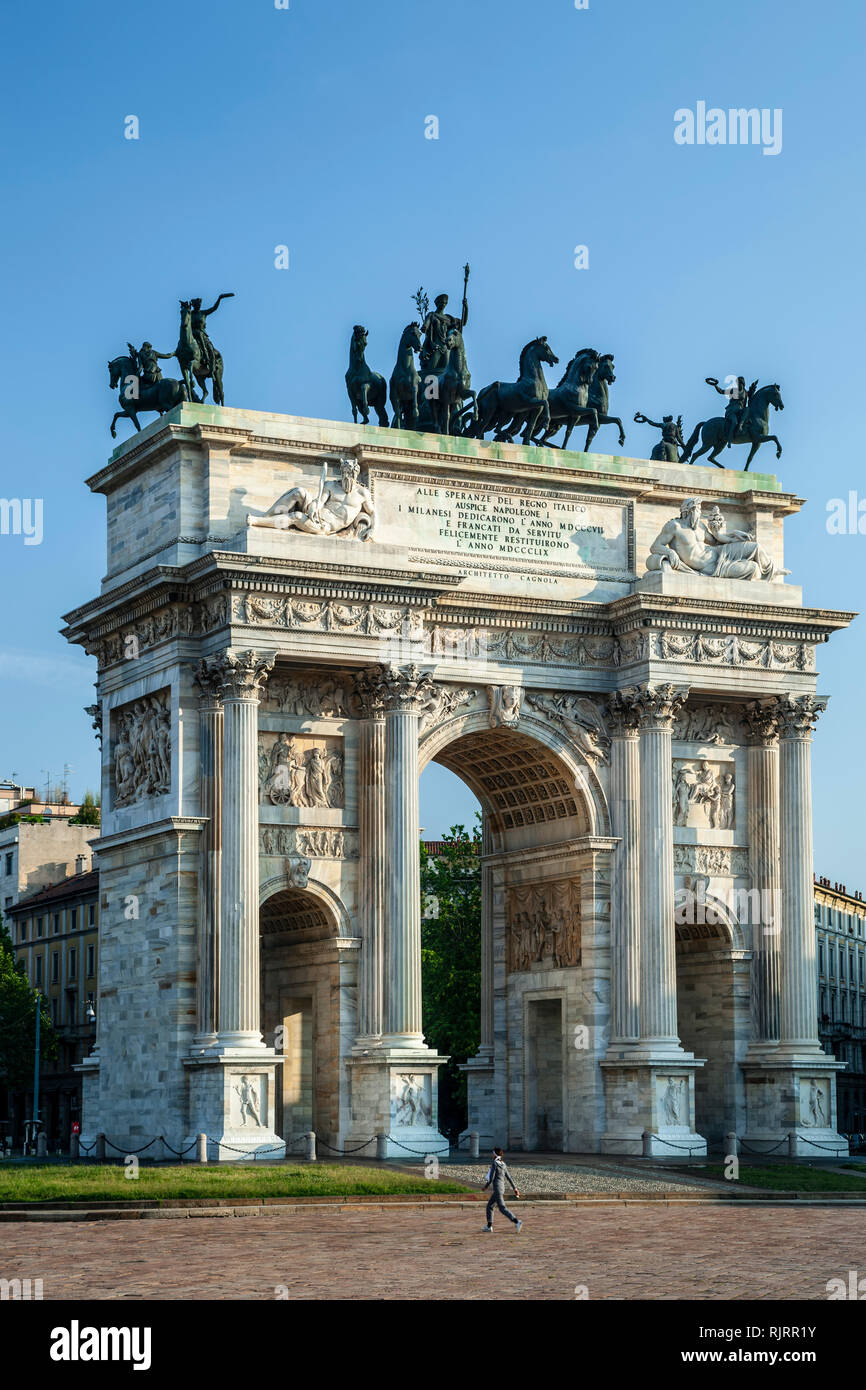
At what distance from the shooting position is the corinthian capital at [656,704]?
53.0 metres

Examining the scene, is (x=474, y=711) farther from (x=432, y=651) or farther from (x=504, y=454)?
(x=504, y=454)

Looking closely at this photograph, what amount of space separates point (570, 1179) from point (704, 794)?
1481cm

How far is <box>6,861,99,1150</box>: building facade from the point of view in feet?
338

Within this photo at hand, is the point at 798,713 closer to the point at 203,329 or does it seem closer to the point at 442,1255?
the point at 203,329

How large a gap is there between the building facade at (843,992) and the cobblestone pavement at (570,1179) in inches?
2661

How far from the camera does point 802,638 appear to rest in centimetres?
5519

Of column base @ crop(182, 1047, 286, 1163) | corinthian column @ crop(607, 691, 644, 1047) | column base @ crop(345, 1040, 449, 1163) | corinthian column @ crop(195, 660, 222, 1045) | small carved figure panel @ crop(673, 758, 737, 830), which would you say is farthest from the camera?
small carved figure panel @ crop(673, 758, 737, 830)

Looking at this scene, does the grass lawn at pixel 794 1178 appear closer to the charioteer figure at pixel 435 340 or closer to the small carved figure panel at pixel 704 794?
the small carved figure panel at pixel 704 794

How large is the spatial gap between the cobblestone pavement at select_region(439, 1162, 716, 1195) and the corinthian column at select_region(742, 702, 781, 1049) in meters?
10.1

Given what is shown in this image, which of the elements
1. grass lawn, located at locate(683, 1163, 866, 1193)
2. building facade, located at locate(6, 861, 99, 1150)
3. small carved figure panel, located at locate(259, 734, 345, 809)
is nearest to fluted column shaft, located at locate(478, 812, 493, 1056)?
small carved figure panel, located at locate(259, 734, 345, 809)

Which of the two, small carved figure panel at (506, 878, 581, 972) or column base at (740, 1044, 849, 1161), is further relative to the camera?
small carved figure panel at (506, 878, 581, 972)

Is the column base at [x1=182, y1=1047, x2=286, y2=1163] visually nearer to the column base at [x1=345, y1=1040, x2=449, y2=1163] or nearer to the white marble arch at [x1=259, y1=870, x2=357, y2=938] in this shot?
the column base at [x1=345, y1=1040, x2=449, y2=1163]

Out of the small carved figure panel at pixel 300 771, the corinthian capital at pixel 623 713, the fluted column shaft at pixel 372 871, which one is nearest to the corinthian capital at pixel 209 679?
the small carved figure panel at pixel 300 771
